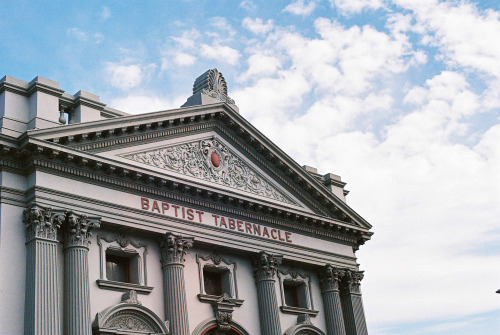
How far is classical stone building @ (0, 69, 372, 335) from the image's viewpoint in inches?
957

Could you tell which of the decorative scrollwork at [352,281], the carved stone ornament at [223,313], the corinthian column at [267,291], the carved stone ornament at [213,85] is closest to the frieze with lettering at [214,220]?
the corinthian column at [267,291]

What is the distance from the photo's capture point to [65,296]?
24250mm

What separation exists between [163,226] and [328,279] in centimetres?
996

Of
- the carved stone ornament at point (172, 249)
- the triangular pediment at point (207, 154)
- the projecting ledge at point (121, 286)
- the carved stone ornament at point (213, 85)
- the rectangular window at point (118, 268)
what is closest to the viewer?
the projecting ledge at point (121, 286)

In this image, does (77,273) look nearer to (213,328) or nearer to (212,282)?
(213,328)

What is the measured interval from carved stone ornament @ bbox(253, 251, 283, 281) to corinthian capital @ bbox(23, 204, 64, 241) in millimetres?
10085

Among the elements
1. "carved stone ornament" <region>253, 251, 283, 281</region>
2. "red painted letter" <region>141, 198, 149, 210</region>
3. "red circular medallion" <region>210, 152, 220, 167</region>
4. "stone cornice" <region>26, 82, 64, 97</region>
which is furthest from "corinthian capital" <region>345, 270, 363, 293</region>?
"stone cornice" <region>26, 82, 64, 97</region>

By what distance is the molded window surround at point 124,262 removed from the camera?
26469mm

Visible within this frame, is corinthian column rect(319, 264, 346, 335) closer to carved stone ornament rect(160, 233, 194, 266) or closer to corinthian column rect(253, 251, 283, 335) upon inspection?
corinthian column rect(253, 251, 283, 335)

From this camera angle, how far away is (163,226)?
28.2 meters

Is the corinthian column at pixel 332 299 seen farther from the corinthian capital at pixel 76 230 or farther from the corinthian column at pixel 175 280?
the corinthian capital at pixel 76 230

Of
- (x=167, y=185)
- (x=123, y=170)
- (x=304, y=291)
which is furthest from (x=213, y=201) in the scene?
(x=304, y=291)

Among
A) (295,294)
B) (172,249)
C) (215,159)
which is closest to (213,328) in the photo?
(172,249)

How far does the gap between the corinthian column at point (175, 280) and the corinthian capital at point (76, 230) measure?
360cm
